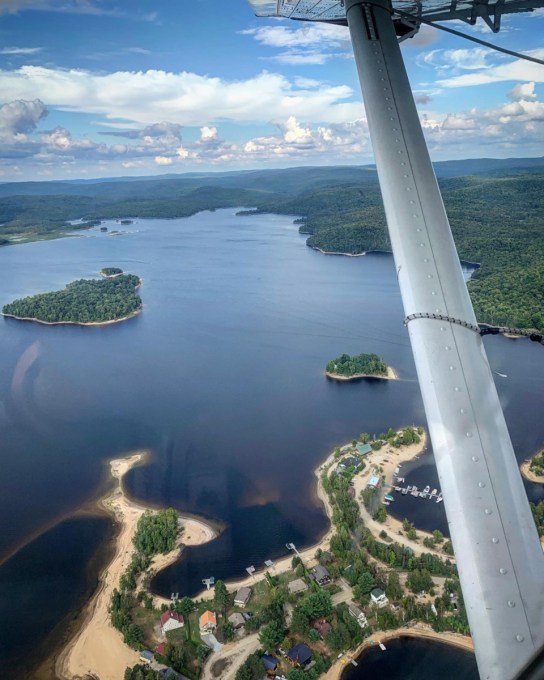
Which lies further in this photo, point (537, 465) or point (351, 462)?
point (351, 462)

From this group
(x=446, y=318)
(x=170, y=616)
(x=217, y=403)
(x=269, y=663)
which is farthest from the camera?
(x=217, y=403)

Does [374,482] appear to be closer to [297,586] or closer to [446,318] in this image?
[297,586]

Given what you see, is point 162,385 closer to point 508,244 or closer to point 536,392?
point 536,392

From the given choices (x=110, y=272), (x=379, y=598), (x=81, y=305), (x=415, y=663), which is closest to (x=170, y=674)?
(x=379, y=598)

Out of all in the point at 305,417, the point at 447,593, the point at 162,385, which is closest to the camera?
the point at 447,593

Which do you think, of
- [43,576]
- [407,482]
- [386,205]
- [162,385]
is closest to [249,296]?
[162,385]
